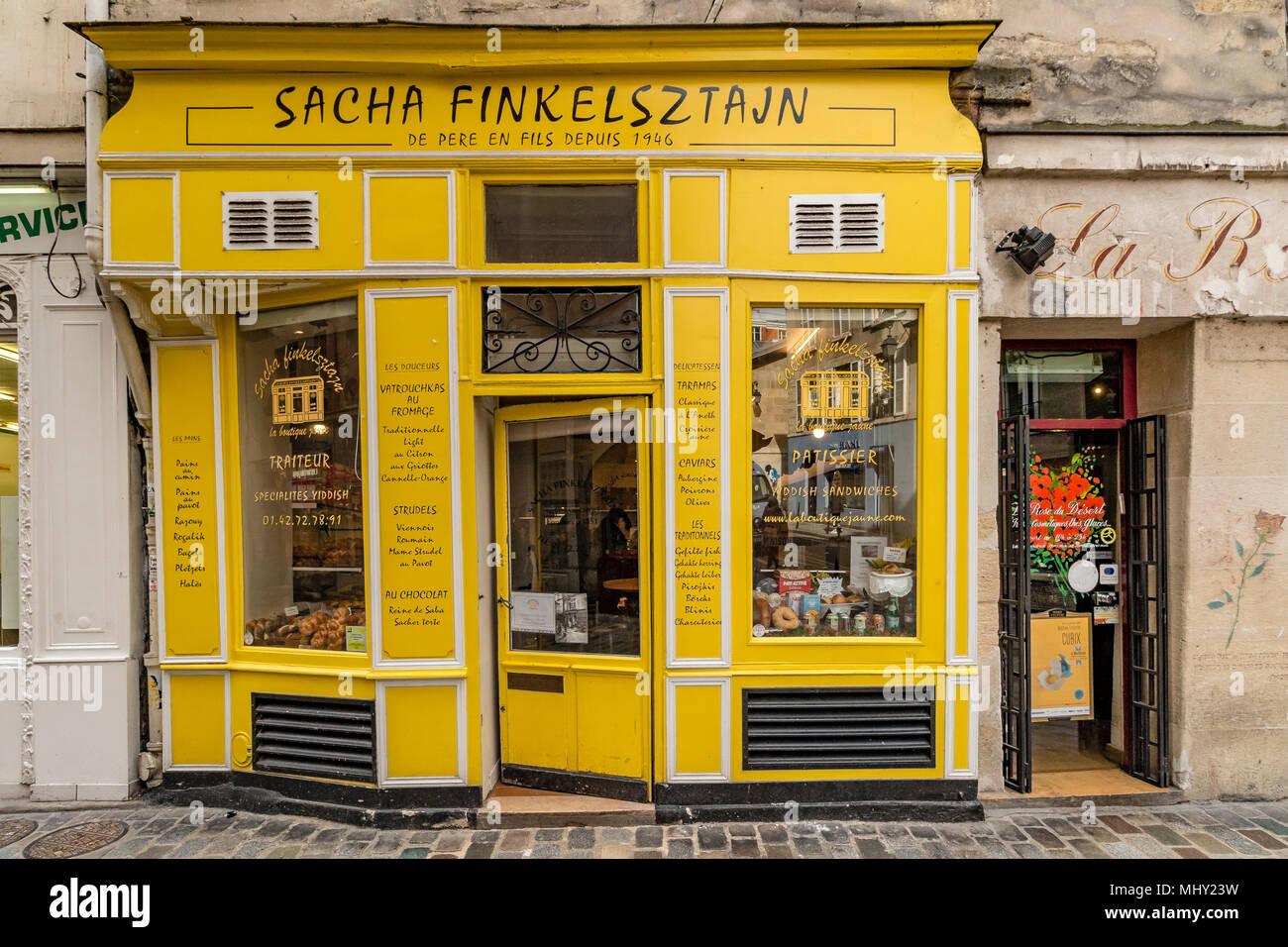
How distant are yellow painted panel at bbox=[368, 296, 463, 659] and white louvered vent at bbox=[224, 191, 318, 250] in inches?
32.4

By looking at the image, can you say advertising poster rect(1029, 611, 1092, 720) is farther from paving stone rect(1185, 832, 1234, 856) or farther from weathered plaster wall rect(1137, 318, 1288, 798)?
paving stone rect(1185, 832, 1234, 856)

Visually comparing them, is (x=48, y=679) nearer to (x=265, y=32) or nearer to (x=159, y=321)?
(x=159, y=321)

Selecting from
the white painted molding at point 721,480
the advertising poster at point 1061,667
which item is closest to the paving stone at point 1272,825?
the advertising poster at point 1061,667

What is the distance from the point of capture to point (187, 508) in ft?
15.8

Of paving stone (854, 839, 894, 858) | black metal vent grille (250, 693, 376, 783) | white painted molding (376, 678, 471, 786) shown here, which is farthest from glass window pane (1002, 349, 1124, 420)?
black metal vent grille (250, 693, 376, 783)

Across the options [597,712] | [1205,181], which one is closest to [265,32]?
[597,712]

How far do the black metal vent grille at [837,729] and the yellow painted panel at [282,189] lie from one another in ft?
13.8

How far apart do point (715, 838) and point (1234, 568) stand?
4.16m

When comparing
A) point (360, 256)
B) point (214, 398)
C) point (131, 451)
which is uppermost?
point (360, 256)

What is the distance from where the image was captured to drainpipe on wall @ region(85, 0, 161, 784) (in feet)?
15.1

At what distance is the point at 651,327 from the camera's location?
4.60 m

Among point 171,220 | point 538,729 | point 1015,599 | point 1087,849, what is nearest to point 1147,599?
point 1015,599

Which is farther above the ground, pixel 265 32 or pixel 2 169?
pixel 265 32

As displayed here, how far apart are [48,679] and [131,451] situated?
1.74 metres
